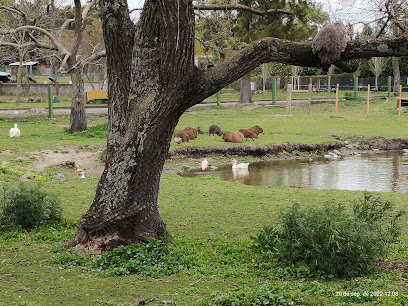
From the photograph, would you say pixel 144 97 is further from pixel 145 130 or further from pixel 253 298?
pixel 253 298

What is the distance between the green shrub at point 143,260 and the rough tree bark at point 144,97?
0.71 feet

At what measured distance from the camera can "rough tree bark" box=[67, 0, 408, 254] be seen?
6.87 m

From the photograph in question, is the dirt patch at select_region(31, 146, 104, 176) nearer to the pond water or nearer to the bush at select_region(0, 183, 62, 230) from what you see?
the pond water

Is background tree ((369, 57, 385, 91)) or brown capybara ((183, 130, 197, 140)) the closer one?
brown capybara ((183, 130, 197, 140))

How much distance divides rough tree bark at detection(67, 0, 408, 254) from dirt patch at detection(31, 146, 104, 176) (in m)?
8.09

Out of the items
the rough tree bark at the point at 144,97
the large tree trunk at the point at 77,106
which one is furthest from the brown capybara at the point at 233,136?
the rough tree bark at the point at 144,97

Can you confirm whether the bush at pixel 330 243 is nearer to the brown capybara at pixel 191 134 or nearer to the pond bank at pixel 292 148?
the pond bank at pixel 292 148

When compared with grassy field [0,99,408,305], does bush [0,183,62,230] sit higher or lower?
higher

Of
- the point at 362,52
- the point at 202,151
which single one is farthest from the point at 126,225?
the point at 202,151

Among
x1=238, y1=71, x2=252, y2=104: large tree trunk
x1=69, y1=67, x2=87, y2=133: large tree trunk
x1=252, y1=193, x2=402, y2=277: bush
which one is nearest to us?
x1=252, y1=193, x2=402, y2=277: bush

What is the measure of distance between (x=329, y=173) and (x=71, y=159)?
23.5 ft

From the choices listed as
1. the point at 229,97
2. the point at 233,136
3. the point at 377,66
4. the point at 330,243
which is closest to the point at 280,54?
the point at 330,243

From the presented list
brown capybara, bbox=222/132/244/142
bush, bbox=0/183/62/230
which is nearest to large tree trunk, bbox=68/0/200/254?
bush, bbox=0/183/62/230

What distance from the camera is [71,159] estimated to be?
1652cm
